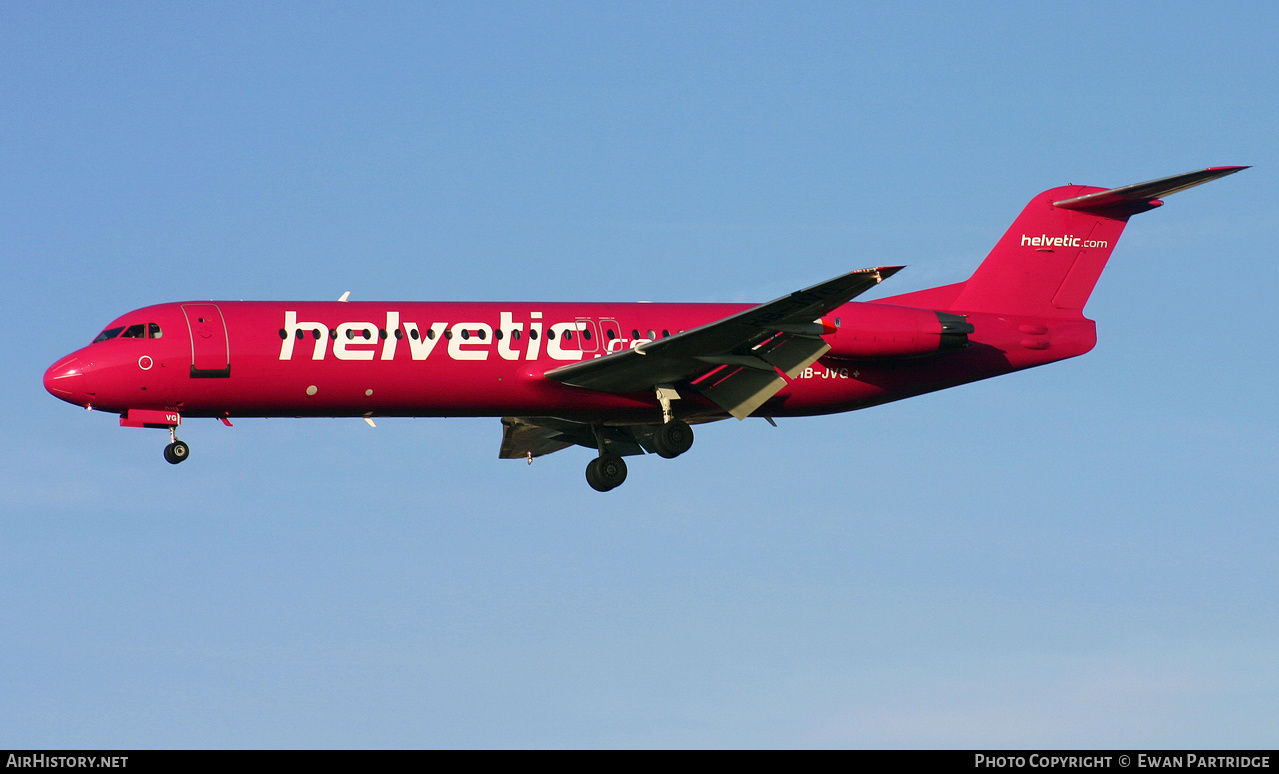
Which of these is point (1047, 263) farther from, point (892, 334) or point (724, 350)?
point (724, 350)

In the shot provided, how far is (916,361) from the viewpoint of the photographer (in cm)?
3716

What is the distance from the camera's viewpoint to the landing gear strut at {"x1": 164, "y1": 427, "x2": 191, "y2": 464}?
3462cm

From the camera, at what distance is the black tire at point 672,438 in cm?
3647

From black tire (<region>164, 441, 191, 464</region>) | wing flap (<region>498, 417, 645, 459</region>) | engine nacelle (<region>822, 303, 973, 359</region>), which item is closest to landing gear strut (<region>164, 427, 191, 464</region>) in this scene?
black tire (<region>164, 441, 191, 464</region>)

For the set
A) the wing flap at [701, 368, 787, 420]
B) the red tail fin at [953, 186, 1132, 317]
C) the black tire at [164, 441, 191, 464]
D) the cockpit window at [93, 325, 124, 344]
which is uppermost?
the red tail fin at [953, 186, 1132, 317]

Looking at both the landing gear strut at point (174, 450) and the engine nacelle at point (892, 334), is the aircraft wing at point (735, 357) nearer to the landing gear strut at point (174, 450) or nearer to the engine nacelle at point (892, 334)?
the engine nacelle at point (892, 334)

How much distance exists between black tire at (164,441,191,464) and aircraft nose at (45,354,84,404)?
2.06 m

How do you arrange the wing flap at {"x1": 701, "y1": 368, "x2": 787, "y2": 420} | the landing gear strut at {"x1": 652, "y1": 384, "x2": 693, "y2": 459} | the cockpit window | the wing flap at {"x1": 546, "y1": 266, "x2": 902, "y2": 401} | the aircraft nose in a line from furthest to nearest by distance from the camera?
the landing gear strut at {"x1": 652, "y1": 384, "x2": 693, "y2": 459}, the wing flap at {"x1": 701, "y1": 368, "x2": 787, "y2": 420}, the cockpit window, the aircraft nose, the wing flap at {"x1": 546, "y1": 266, "x2": 902, "y2": 401}

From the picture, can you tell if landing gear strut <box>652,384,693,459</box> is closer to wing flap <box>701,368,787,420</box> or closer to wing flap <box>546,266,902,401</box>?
wing flap <box>701,368,787,420</box>

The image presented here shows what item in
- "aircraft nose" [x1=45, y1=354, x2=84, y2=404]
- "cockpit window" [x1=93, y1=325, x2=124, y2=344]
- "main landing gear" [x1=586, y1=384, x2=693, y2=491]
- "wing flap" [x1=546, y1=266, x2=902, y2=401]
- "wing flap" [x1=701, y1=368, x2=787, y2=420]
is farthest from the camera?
"main landing gear" [x1=586, y1=384, x2=693, y2=491]

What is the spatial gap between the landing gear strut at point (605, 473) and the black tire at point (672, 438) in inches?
69.7
